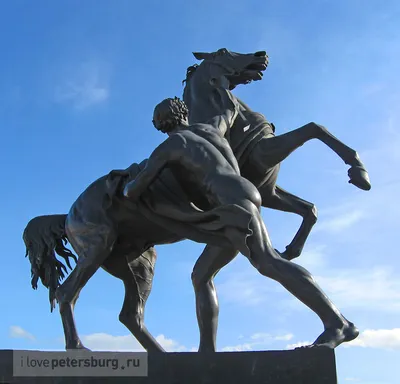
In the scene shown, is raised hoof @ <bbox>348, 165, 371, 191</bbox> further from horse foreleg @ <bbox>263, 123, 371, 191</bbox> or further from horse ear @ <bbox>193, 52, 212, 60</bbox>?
horse ear @ <bbox>193, 52, 212, 60</bbox>

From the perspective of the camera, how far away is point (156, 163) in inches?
214

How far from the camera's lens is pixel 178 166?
18.2 feet

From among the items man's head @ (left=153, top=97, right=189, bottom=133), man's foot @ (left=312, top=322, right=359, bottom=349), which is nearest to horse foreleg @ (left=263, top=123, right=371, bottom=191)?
man's head @ (left=153, top=97, right=189, bottom=133)

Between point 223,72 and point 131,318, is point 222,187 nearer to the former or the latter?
point 131,318

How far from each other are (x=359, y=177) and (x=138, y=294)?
8.04 ft

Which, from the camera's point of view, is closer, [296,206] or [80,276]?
[80,276]

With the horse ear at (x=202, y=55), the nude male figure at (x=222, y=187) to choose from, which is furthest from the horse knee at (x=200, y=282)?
the horse ear at (x=202, y=55)

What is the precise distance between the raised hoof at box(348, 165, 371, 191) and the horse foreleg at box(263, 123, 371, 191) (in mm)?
30

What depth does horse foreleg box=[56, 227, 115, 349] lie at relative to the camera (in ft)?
18.0

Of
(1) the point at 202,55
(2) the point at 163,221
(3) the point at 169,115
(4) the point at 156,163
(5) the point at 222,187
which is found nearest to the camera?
(5) the point at 222,187

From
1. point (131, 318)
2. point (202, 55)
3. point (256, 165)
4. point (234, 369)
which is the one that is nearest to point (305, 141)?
point (256, 165)

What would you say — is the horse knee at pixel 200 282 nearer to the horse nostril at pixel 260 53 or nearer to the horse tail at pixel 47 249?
the horse tail at pixel 47 249

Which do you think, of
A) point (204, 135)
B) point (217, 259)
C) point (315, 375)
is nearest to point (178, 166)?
point (204, 135)

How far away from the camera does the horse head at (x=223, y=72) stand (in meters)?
6.71
